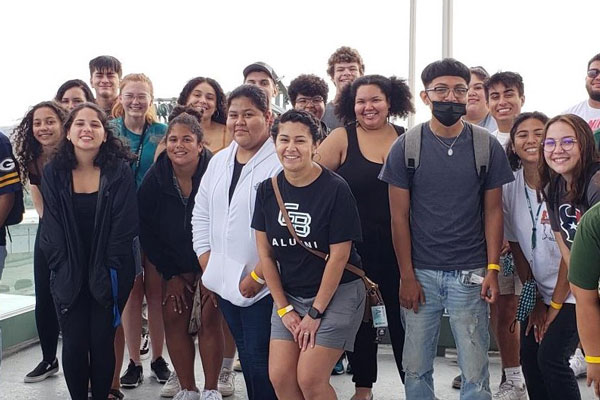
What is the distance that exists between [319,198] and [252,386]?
0.84m

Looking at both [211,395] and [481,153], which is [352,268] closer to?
[481,153]

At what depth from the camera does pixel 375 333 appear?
10.7ft

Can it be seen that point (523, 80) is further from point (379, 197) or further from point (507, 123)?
point (379, 197)

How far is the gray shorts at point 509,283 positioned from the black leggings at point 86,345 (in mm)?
1816

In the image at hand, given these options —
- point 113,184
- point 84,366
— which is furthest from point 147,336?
point 113,184

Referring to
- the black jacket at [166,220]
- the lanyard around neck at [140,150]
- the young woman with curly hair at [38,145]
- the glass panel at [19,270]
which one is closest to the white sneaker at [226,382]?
the black jacket at [166,220]

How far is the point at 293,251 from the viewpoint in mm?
2658

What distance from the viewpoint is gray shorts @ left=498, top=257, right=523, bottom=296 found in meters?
3.27

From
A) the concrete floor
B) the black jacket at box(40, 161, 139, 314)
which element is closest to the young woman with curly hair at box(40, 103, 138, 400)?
the black jacket at box(40, 161, 139, 314)

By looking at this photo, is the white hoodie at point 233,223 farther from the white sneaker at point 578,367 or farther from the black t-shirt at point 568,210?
the white sneaker at point 578,367

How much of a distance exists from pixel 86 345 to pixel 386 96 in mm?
1750

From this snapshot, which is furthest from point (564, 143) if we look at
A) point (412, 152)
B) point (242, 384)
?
point (242, 384)

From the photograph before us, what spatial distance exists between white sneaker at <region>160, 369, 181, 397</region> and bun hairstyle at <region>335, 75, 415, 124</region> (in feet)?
5.37

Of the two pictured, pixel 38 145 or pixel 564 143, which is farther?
pixel 38 145
